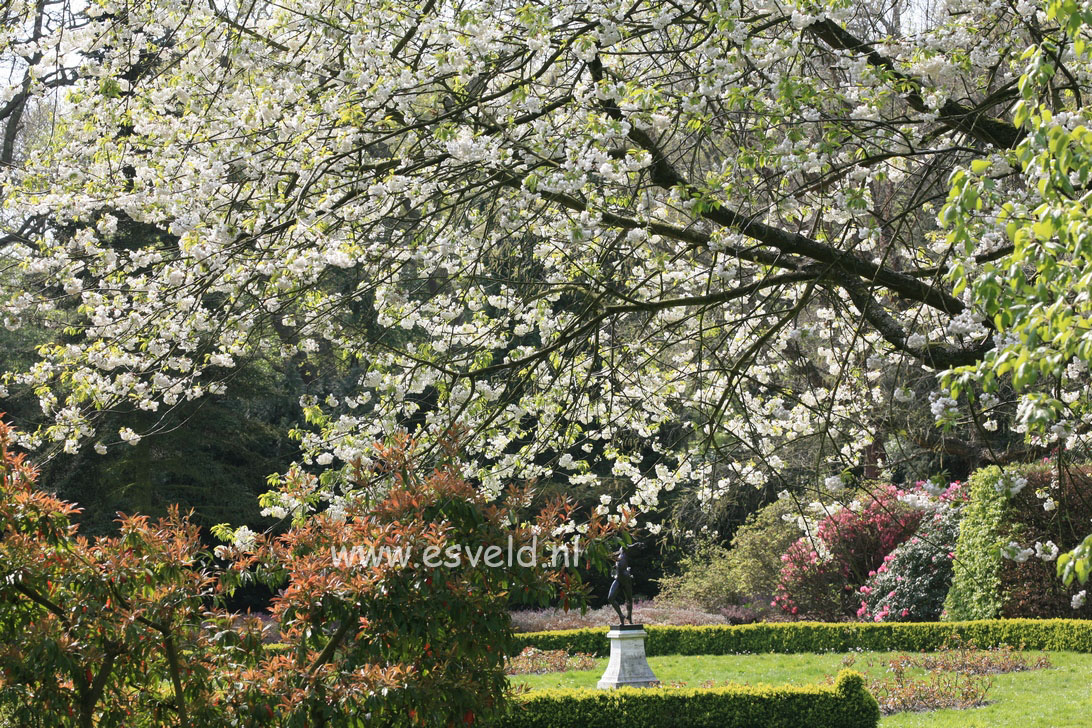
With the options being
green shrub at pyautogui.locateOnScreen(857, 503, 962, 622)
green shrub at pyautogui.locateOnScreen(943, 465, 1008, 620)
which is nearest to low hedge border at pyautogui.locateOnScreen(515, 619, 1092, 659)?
green shrub at pyautogui.locateOnScreen(943, 465, 1008, 620)

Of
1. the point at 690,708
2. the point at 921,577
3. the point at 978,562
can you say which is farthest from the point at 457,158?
the point at 921,577

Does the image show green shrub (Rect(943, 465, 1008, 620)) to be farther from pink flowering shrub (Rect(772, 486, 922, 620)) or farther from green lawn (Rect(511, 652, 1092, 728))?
pink flowering shrub (Rect(772, 486, 922, 620))

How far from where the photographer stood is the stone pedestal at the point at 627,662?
9.98m

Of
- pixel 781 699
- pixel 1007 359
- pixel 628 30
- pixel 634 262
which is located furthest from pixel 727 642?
pixel 1007 359

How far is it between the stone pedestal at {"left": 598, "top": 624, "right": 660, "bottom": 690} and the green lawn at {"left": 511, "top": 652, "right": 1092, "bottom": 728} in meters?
0.57

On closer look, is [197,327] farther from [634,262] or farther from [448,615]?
[634,262]

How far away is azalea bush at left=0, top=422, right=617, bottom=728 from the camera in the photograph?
11.8 ft

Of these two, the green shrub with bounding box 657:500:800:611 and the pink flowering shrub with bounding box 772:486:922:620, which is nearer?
the pink flowering shrub with bounding box 772:486:922:620

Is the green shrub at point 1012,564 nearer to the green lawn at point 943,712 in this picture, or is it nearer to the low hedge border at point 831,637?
the low hedge border at point 831,637

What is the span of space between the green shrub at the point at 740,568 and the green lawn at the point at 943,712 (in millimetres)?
3254

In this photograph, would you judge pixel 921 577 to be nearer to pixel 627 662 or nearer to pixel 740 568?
pixel 740 568

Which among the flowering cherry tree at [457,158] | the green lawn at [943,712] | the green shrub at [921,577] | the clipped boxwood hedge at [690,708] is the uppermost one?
the flowering cherry tree at [457,158]

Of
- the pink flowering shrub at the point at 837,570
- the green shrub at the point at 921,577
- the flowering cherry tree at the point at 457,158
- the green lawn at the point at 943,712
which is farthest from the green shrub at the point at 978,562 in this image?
the flowering cherry tree at the point at 457,158

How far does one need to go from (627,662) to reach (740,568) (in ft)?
23.2
